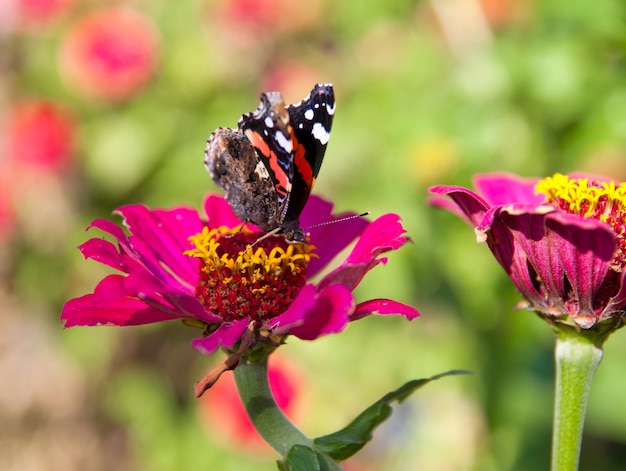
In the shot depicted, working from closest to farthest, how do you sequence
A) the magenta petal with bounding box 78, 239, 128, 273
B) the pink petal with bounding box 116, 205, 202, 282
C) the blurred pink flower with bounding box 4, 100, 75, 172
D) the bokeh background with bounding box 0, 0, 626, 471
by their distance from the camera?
the magenta petal with bounding box 78, 239, 128, 273 < the pink petal with bounding box 116, 205, 202, 282 < the bokeh background with bounding box 0, 0, 626, 471 < the blurred pink flower with bounding box 4, 100, 75, 172

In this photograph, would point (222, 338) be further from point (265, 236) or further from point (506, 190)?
point (506, 190)

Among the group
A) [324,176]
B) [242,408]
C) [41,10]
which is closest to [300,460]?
[242,408]

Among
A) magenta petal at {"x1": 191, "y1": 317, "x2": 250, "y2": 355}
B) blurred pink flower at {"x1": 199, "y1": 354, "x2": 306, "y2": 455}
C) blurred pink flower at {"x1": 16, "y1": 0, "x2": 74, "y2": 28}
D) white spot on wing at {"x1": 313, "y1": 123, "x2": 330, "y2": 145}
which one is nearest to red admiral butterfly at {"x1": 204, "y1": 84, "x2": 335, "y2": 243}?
white spot on wing at {"x1": 313, "y1": 123, "x2": 330, "y2": 145}

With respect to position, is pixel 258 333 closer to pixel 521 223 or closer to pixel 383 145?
pixel 521 223

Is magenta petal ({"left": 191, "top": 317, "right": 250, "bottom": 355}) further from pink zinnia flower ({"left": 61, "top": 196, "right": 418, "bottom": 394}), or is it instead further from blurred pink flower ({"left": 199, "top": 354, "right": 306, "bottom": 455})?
blurred pink flower ({"left": 199, "top": 354, "right": 306, "bottom": 455})

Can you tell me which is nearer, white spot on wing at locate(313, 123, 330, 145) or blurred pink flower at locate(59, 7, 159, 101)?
white spot on wing at locate(313, 123, 330, 145)

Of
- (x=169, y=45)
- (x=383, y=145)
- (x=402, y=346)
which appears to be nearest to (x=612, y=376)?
(x=402, y=346)

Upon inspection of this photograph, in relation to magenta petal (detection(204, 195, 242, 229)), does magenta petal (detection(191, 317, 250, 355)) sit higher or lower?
lower
